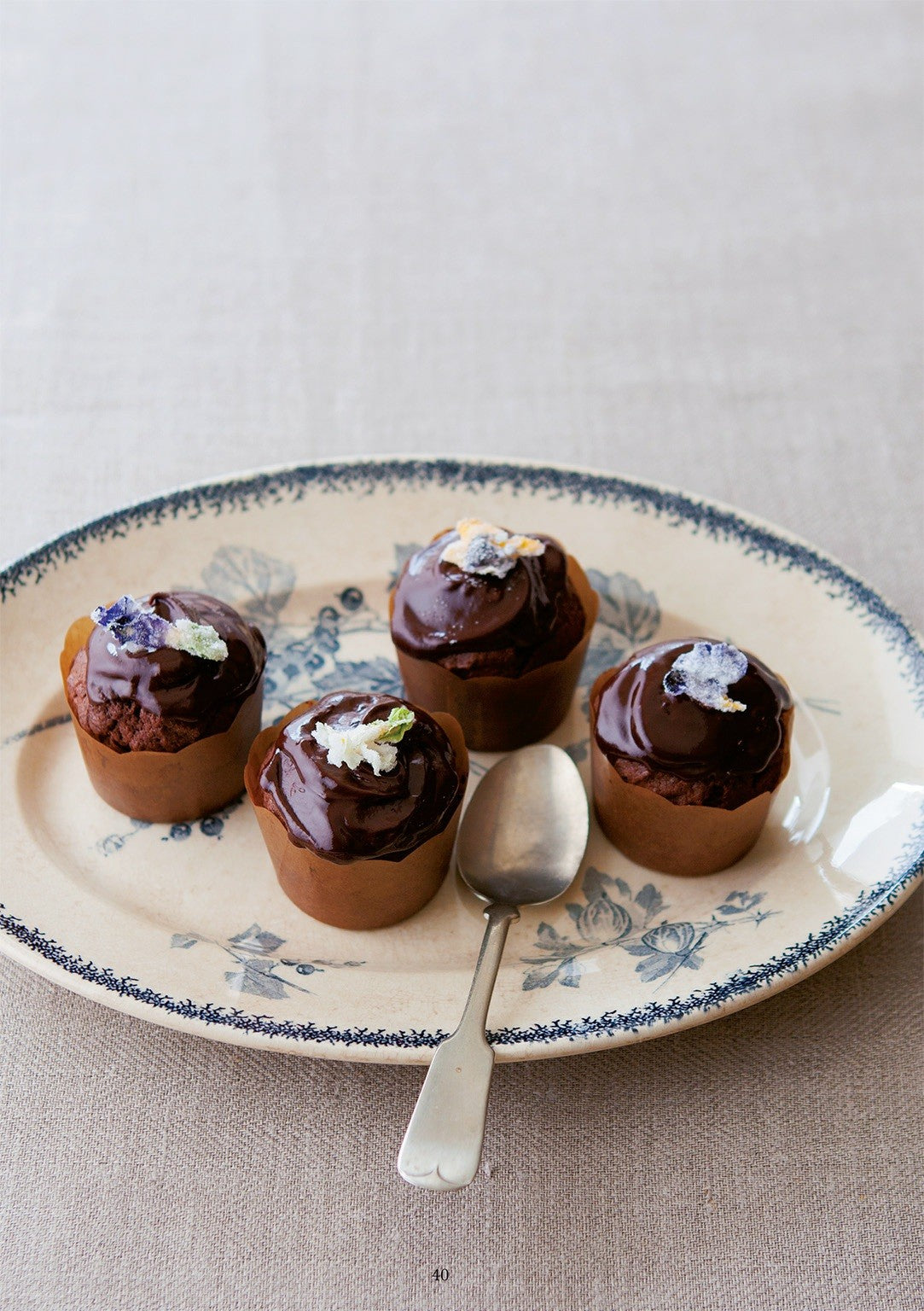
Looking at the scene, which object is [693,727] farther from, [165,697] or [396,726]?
[165,697]

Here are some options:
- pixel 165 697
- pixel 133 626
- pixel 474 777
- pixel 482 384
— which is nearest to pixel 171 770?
pixel 165 697

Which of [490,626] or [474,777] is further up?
[490,626]

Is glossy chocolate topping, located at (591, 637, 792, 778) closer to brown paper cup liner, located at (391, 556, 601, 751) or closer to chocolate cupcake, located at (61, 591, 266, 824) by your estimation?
brown paper cup liner, located at (391, 556, 601, 751)

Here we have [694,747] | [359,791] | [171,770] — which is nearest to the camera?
[359,791]

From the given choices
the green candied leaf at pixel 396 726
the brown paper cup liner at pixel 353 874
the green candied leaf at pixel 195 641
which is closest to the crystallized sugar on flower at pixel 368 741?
the green candied leaf at pixel 396 726

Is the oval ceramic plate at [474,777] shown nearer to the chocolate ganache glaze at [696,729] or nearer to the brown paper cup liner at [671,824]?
the brown paper cup liner at [671,824]
